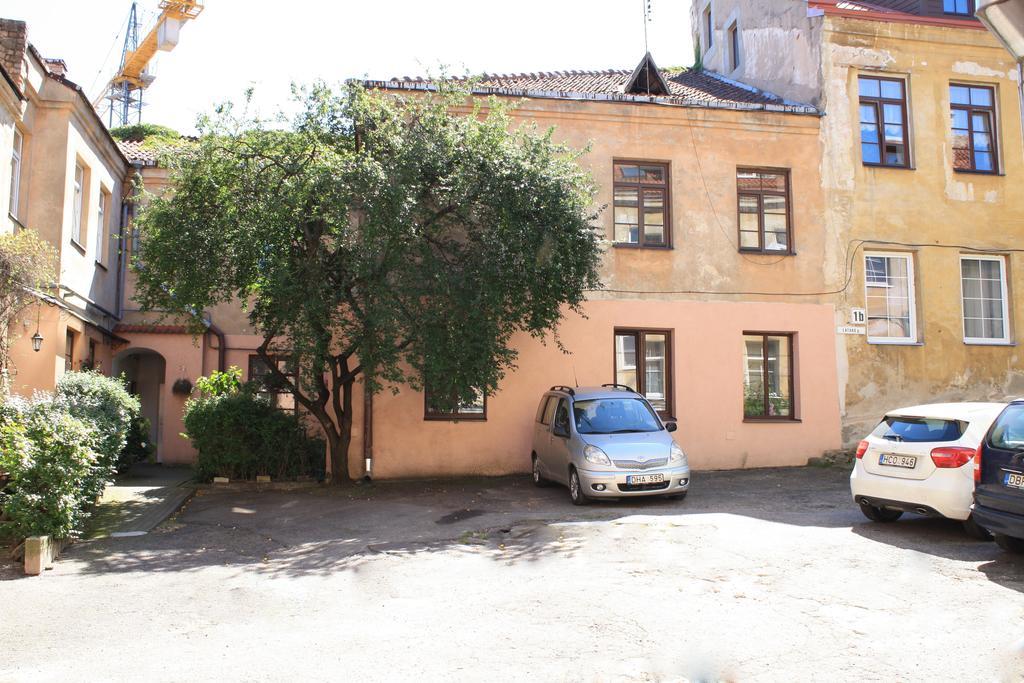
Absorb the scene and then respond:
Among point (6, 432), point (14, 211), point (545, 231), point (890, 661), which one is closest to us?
point (890, 661)

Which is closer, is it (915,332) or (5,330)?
(5,330)

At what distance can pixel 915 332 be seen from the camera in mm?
17297

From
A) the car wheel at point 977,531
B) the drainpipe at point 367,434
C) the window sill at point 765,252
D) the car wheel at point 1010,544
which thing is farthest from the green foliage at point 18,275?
the car wheel at point 1010,544

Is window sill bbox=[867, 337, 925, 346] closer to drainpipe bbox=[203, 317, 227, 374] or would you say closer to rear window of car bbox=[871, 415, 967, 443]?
rear window of car bbox=[871, 415, 967, 443]

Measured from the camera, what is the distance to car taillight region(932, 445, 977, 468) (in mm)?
9117

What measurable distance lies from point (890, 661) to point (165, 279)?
11.4 m

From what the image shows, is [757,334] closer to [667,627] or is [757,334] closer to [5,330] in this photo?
[667,627]

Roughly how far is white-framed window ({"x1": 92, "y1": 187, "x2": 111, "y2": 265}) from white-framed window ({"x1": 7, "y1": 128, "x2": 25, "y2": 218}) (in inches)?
115

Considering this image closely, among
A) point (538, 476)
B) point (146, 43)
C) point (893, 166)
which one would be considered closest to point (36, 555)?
point (538, 476)

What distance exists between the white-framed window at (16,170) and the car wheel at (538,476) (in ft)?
33.5

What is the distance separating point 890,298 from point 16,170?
56.6 ft

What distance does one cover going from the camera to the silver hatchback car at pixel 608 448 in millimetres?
12023

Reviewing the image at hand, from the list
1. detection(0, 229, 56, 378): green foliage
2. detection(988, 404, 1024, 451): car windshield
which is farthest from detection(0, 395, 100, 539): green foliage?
detection(988, 404, 1024, 451): car windshield

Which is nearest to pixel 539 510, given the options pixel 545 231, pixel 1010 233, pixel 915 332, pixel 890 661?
pixel 545 231
